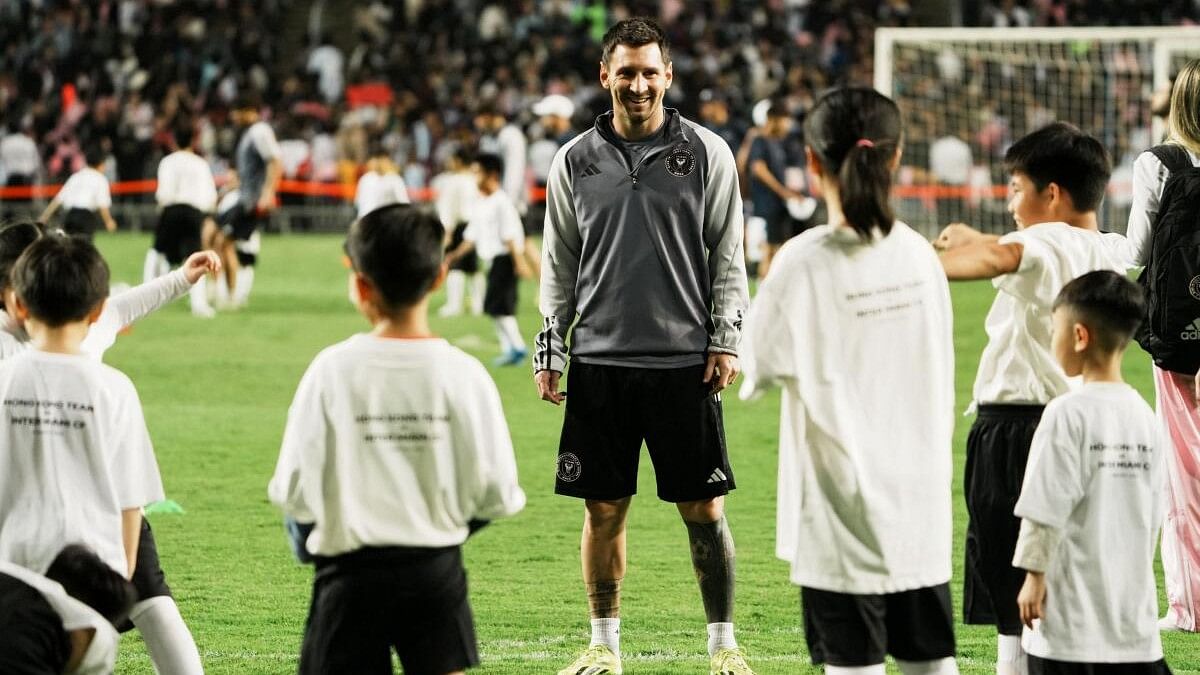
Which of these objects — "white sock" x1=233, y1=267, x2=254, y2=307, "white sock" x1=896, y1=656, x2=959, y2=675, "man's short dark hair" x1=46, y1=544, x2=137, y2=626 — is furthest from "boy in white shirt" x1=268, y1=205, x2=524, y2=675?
"white sock" x1=233, y1=267, x2=254, y2=307

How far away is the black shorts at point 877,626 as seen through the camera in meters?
4.00

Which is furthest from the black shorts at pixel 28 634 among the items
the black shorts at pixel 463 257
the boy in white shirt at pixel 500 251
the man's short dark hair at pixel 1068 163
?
the black shorts at pixel 463 257

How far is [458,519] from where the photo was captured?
3906mm

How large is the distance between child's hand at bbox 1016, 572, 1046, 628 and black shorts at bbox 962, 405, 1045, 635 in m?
0.52

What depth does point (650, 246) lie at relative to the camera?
5488mm

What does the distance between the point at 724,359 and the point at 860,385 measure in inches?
60.3

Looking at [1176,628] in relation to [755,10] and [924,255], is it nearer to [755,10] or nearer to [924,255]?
[924,255]

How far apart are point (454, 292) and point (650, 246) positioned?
39.5ft

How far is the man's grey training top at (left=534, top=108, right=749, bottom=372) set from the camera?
18.0 ft

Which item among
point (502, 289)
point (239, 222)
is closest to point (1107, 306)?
point (502, 289)

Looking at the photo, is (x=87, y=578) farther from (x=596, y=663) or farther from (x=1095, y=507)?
(x=1095, y=507)

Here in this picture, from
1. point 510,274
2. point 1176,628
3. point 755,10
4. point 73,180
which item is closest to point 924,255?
point 1176,628

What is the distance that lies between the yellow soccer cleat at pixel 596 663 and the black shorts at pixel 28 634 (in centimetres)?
205

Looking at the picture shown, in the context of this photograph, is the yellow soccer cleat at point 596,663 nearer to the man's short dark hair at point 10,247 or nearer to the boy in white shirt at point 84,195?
the man's short dark hair at point 10,247
